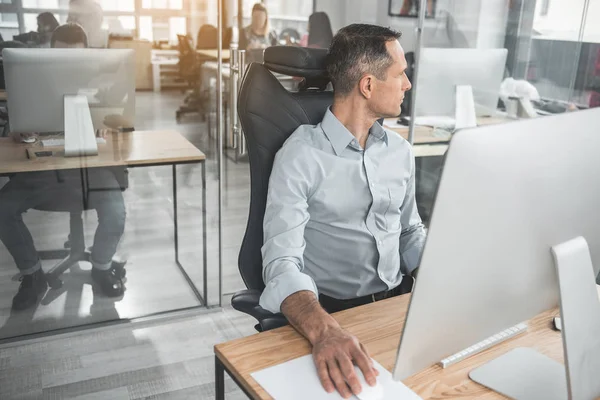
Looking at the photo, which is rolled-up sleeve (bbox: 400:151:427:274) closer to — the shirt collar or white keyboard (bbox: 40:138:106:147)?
the shirt collar

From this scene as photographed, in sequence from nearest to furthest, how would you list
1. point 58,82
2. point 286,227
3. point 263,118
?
1. point 286,227
2. point 263,118
3. point 58,82

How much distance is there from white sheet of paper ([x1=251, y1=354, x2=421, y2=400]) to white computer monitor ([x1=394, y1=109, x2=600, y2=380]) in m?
0.15

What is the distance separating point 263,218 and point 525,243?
79cm

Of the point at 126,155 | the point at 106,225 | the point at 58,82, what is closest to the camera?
the point at 58,82

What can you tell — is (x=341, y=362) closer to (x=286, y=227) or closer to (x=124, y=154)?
(x=286, y=227)

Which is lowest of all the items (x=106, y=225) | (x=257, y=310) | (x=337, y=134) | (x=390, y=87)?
(x=106, y=225)

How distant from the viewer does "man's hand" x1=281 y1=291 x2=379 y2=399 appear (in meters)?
1.00

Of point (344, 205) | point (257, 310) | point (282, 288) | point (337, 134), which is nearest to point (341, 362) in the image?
point (282, 288)

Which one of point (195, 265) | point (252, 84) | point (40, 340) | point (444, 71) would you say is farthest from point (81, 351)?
point (444, 71)

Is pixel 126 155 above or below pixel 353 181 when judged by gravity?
below

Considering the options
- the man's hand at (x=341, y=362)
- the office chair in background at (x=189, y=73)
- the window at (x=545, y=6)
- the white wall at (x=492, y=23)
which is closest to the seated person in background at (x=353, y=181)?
the man's hand at (x=341, y=362)

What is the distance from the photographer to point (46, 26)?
2299 mm

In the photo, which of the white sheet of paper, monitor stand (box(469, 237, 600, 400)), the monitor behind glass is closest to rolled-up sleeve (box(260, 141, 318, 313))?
the white sheet of paper

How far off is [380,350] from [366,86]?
756mm
